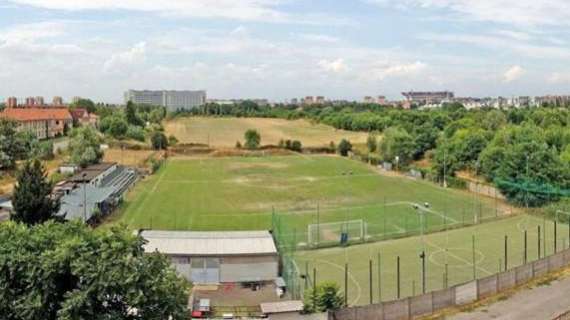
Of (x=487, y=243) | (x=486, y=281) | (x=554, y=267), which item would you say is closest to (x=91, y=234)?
(x=486, y=281)

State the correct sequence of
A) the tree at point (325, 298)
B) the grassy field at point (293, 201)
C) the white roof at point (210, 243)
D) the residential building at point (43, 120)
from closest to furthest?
the tree at point (325, 298) < the white roof at point (210, 243) < the grassy field at point (293, 201) < the residential building at point (43, 120)

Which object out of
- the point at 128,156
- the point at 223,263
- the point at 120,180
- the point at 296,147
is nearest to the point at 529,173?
the point at 223,263

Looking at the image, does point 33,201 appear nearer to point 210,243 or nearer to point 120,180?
point 210,243

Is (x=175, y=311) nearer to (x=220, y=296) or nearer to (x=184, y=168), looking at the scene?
(x=220, y=296)

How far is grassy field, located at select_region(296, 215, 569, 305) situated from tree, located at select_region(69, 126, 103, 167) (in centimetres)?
3213

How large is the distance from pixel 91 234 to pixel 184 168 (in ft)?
150

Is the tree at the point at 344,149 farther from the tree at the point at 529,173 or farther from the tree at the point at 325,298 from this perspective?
the tree at the point at 325,298

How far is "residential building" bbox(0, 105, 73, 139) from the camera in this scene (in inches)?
3014

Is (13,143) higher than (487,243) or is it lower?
higher

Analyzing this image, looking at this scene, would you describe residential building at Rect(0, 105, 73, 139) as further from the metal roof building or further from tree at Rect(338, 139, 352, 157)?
the metal roof building

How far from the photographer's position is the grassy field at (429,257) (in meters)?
21.4

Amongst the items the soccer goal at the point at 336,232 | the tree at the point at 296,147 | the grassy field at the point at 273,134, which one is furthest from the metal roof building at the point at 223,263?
the grassy field at the point at 273,134

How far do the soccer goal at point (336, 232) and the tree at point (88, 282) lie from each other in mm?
14985

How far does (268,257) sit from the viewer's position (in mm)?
Answer: 22312
